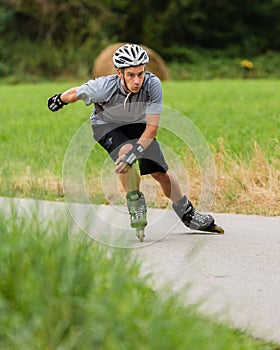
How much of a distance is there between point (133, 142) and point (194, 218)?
0.83m

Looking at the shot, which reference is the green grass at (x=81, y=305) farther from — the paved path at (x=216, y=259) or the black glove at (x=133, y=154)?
the black glove at (x=133, y=154)

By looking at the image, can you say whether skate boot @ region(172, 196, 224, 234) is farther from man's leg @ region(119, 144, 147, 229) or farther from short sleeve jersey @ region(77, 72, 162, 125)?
short sleeve jersey @ region(77, 72, 162, 125)

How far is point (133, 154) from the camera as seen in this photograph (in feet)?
21.8

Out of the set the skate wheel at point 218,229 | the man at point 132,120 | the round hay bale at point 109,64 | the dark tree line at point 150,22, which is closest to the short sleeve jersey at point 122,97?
the man at point 132,120

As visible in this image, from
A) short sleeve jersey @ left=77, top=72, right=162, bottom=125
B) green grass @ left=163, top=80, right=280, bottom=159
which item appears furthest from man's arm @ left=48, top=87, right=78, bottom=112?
green grass @ left=163, top=80, right=280, bottom=159

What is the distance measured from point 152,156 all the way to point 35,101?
1488cm

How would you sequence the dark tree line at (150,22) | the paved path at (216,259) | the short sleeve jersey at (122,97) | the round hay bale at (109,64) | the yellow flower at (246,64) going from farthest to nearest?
1. the dark tree line at (150,22)
2. the yellow flower at (246,64)
3. the round hay bale at (109,64)
4. the short sleeve jersey at (122,97)
5. the paved path at (216,259)

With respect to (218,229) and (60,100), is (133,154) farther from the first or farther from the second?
(218,229)

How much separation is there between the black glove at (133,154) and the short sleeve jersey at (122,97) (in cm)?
29

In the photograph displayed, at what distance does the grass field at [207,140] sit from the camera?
358 inches

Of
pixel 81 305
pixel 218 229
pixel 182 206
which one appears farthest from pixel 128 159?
pixel 81 305

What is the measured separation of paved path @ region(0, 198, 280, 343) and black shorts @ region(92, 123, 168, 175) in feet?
1.78

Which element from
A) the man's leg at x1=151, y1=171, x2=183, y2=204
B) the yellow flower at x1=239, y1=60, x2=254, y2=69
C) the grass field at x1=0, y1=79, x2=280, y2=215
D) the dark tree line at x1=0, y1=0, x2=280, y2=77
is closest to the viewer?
the man's leg at x1=151, y1=171, x2=183, y2=204

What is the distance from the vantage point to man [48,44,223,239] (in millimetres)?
6645
